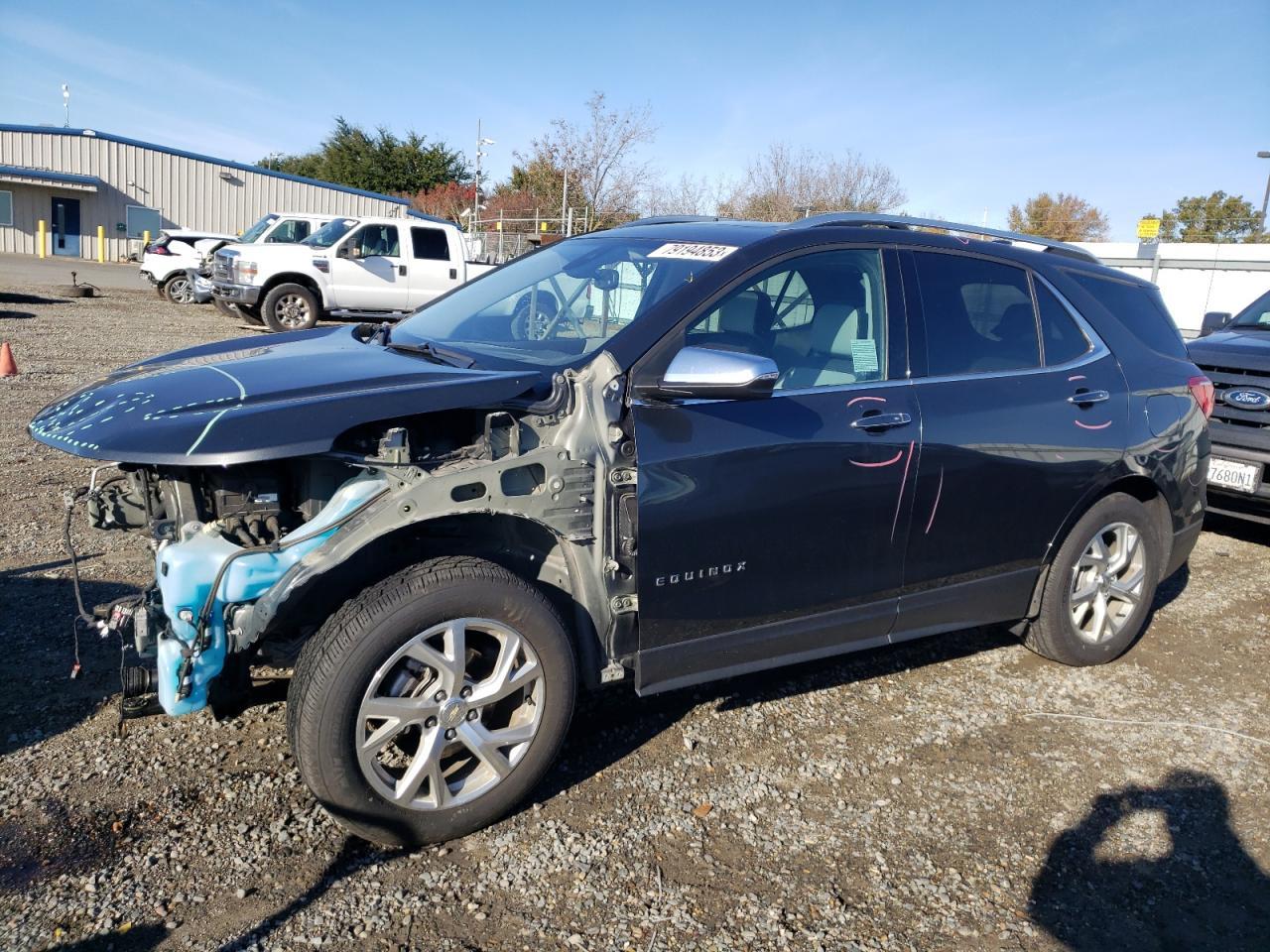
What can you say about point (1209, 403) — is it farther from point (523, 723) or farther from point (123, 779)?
point (123, 779)

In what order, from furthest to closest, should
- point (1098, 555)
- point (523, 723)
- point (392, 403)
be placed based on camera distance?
point (1098, 555), point (523, 723), point (392, 403)

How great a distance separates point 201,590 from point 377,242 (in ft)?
47.9

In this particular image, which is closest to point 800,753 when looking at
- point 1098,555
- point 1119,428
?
point 1098,555

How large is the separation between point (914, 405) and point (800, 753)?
1.39 m

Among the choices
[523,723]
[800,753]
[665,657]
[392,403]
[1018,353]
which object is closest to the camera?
[392,403]

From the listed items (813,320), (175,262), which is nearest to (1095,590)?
(813,320)

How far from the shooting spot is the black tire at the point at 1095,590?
13.9 ft

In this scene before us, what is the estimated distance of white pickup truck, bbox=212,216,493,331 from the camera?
15.3 metres

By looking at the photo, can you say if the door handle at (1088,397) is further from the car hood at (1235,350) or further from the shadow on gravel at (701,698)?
the car hood at (1235,350)

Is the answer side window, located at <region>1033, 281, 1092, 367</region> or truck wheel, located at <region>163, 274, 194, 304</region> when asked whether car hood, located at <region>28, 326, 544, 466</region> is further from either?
truck wheel, located at <region>163, 274, 194, 304</region>

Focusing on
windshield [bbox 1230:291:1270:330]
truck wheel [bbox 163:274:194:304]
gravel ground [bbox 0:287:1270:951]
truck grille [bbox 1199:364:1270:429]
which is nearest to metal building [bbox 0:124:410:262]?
truck wheel [bbox 163:274:194:304]

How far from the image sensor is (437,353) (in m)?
3.45

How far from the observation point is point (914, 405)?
3.58m

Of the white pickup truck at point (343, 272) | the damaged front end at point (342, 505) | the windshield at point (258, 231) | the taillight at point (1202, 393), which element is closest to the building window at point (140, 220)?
the windshield at point (258, 231)
